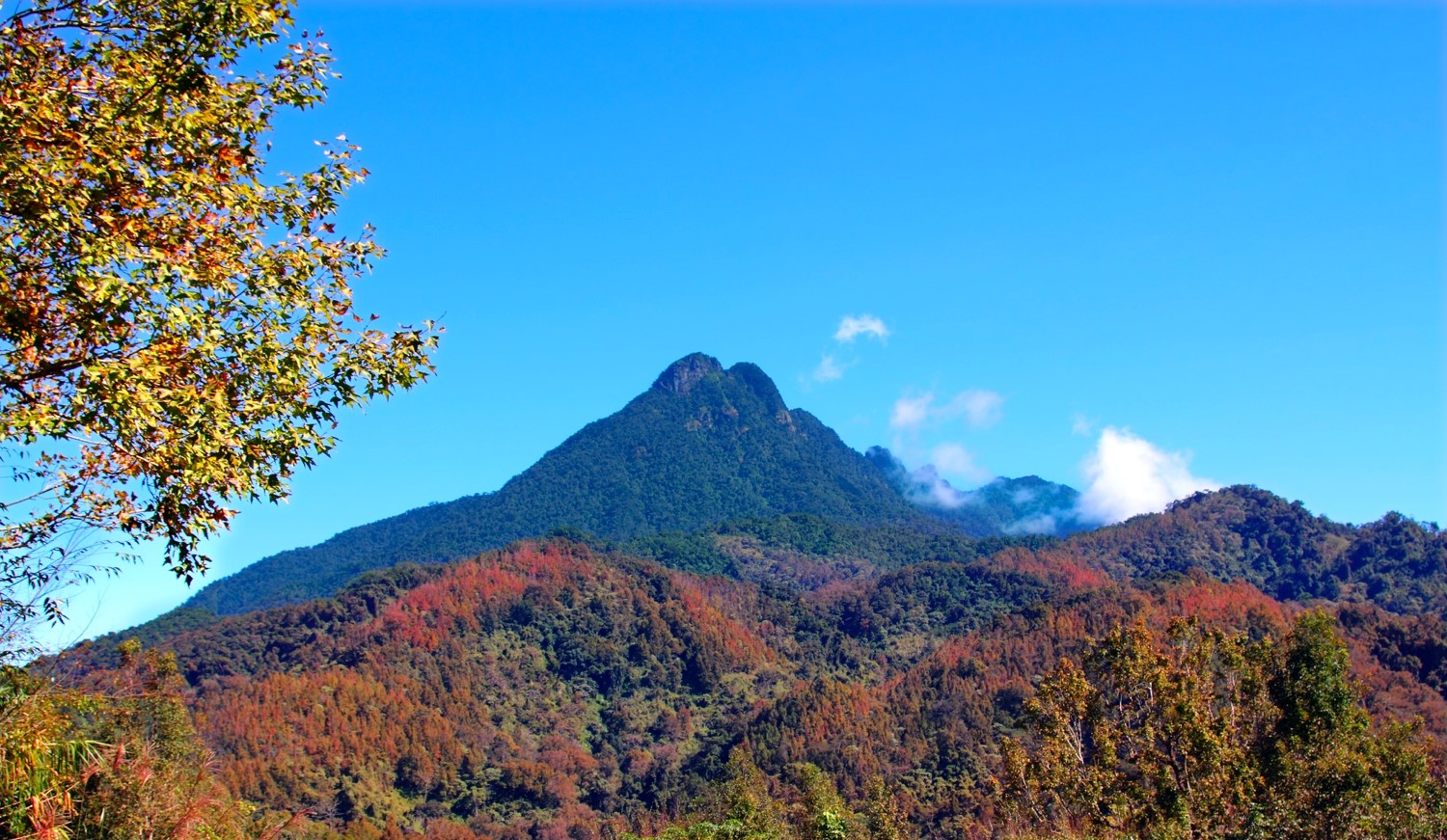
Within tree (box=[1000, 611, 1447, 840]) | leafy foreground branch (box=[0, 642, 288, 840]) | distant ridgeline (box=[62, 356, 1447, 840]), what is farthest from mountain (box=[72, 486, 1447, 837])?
leafy foreground branch (box=[0, 642, 288, 840])

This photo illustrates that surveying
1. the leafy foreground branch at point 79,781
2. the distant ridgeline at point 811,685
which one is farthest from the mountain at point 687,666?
the leafy foreground branch at point 79,781

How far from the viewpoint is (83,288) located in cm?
780

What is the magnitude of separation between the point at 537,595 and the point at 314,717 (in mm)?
46179

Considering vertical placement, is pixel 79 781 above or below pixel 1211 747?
above

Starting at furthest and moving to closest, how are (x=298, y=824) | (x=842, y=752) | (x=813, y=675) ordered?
1. (x=813, y=675)
2. (x=842, y=752)
3. (x=298, y=824)

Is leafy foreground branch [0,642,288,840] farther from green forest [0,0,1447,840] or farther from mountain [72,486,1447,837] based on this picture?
mountain [72,486,1447,837]

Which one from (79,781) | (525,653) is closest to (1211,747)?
(79,781)

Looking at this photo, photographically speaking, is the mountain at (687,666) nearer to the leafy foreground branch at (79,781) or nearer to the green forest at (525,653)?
the green forest at (525,653)

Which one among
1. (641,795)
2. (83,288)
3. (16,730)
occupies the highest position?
(83,288)

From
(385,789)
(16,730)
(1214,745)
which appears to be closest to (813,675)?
(385,789)

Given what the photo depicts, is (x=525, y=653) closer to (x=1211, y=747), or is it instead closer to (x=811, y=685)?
(x=811, y=685)

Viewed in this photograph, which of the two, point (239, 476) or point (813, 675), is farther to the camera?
point (813, 675)

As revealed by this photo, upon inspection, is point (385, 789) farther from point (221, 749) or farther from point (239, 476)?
point (239, 476)

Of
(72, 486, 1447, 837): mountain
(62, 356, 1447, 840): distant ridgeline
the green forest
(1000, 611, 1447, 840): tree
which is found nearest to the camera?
the green forest
